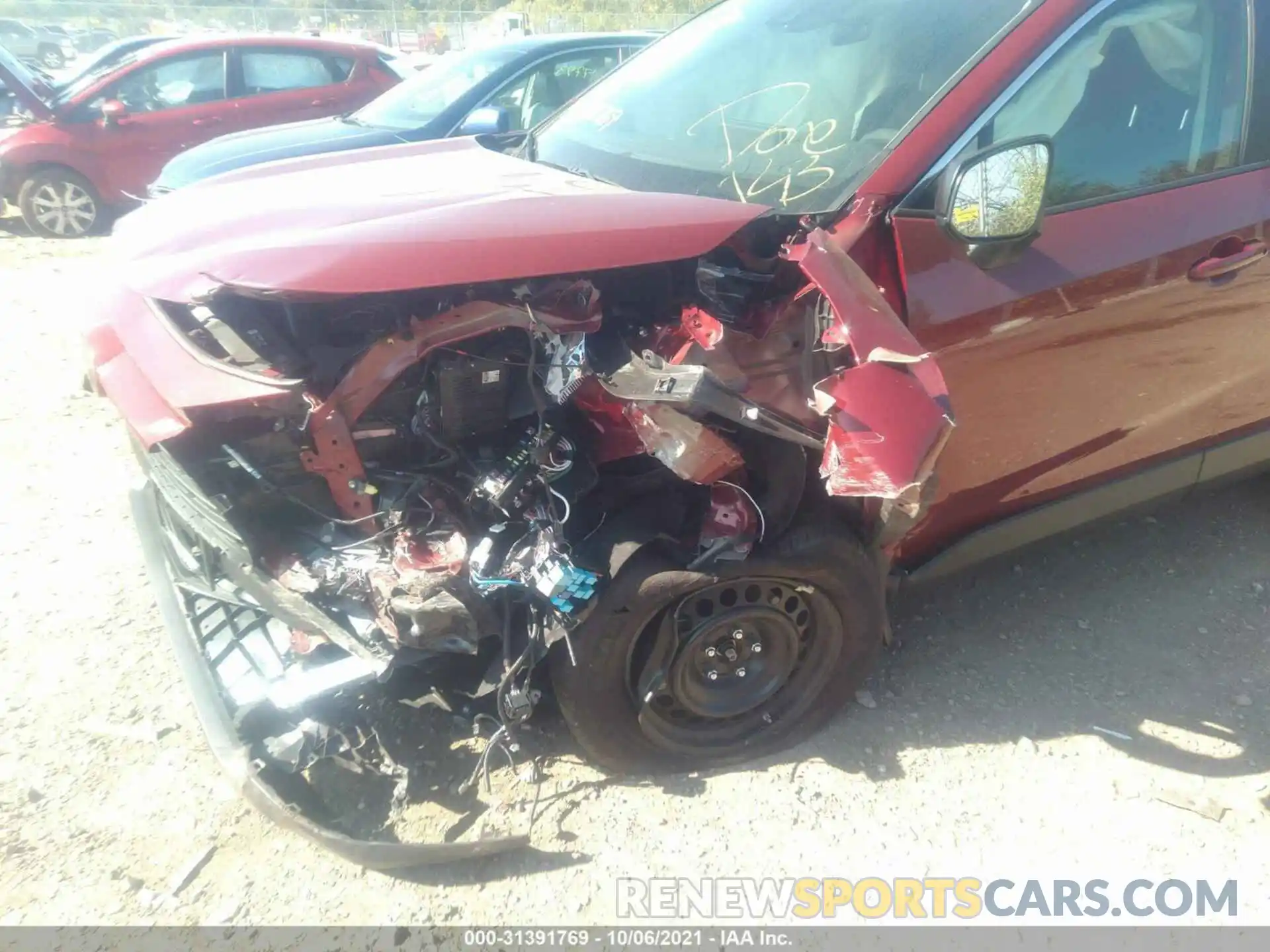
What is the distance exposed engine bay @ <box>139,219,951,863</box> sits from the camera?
197cm

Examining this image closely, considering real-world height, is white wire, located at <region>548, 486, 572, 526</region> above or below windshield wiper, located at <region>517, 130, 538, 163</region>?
below

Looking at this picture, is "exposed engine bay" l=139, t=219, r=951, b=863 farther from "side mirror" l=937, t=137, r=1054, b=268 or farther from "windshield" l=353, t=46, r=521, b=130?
"windshield" l=353, t=46, r=521, b=130

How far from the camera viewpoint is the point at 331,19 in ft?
117

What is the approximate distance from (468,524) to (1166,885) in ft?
6.64

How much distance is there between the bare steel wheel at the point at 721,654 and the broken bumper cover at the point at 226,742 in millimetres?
408

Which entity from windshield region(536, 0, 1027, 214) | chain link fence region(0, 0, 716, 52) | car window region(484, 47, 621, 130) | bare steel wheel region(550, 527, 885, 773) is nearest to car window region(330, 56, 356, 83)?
car window region(484, 47, 621, 130)

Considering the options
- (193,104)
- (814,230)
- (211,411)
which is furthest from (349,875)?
(193,104)

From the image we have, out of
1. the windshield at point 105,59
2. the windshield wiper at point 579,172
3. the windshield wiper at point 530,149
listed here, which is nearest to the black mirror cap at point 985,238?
the windshield wiper at point 579,172

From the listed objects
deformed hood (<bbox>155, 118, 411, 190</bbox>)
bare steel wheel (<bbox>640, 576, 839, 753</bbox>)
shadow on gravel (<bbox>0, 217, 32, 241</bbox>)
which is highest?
deformed hood (<bbox>155, 118, 411, 190</bbox>)

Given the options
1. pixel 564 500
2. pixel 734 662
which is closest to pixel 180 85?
pixel 564 500

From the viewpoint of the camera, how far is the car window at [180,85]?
7805 millimetres

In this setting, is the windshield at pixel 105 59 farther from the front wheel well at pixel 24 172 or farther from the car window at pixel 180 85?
the front wheel well at pixel 24 172

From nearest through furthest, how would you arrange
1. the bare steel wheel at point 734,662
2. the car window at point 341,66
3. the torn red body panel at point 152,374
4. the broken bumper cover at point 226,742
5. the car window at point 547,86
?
1. the torn red body panel at point 152,374
2. the broken bumper cover at point 226,742
3. the bare steel wheel at point 734,662
4. the car window at point 547,86
5. the car window at point 341,66

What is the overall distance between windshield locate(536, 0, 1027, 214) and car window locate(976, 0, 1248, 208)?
8.9 inches
